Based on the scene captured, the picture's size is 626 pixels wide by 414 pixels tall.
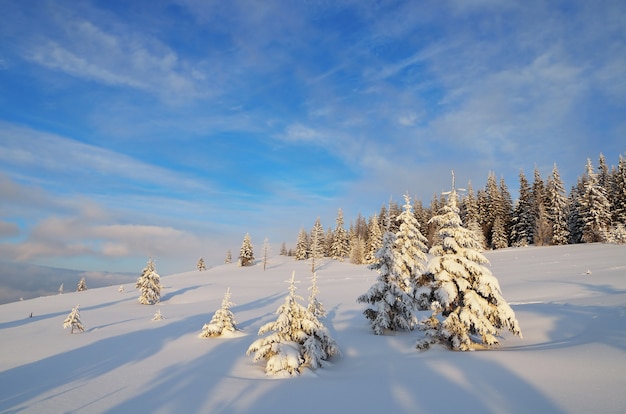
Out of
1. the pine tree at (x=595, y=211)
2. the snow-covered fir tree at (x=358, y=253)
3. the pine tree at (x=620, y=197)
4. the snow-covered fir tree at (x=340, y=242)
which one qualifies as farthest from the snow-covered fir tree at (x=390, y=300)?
the snow-covered fir tree at (x=340, y=242)

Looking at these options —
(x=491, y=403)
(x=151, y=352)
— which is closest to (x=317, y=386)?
(x=491, y=403)

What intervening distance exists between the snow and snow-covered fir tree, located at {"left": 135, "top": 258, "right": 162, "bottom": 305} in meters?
16.2

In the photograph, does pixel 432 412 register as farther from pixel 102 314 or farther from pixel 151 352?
pixel 102 314

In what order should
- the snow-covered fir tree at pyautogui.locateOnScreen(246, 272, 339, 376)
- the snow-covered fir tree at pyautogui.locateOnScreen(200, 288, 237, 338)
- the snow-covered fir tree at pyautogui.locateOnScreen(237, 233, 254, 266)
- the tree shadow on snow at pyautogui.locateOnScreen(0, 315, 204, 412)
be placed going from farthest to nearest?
1. the snow-covered fir tree at pyautogui.locateOnScreen(237, 233, 254, 266)
2. the snow-covered fir tree at pyautogui.locateOnScreen(200, 288, 237, 338)
3. the snow-covered fir tree at pyautogui.locateOnScreen(246, 272, 339, 376)
4. the tree shadow on snow at pyautogui.locateOnScreen(0, 315, 204, 412)

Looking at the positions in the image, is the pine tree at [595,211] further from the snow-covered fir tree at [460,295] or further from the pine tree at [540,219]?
the snow-covered fir tree at [460,295]

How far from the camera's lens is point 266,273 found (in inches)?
3039

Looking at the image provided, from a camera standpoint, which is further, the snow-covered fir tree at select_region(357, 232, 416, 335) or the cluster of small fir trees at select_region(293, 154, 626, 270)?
the cluster of small fir trees at select_region(293, 154, 626, 270)

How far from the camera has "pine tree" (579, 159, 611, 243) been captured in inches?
2109

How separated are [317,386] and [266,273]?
220 feet

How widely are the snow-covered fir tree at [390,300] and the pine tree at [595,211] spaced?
49493mm

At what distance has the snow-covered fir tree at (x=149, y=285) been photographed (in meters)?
44.2

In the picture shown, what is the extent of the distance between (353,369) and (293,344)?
2.67 metres

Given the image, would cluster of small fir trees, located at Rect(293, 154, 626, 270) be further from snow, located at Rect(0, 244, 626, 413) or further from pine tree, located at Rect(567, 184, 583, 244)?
snow, located at Rect(0, 244, 626, 413)

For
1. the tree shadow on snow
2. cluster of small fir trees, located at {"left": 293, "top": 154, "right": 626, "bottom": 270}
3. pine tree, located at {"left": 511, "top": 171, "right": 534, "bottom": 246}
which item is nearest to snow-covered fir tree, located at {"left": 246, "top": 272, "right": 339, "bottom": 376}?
the tree shadow on snow
